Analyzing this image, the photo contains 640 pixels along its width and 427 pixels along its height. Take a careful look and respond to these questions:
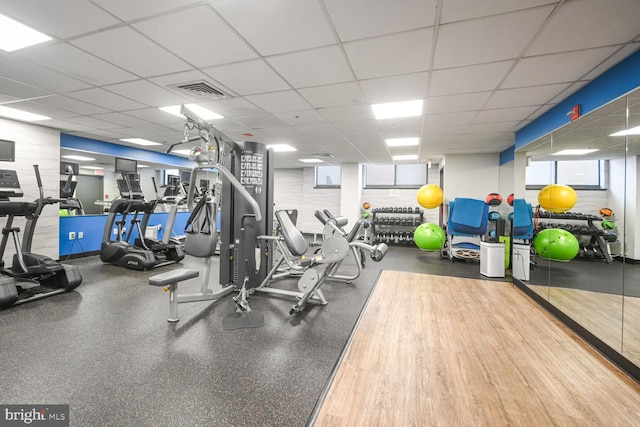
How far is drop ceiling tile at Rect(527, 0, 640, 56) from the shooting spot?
1852mm

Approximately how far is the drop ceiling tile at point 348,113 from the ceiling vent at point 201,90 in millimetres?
1403

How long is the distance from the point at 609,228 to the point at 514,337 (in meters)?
1.56

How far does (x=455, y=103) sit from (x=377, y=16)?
2.17 m

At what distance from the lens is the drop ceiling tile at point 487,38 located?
1981 millimetres

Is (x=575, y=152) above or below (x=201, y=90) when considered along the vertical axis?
below

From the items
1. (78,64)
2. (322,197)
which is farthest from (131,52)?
(322,197)

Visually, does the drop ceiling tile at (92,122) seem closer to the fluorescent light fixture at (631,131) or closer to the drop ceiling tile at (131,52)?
the drop ceiling tile at (131,52)

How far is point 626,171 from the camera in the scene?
2.47 m

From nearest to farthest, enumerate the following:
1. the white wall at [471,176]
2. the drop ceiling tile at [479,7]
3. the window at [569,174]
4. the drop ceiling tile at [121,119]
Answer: the drop ceiling tile at [479,7] < the window at [569,174] < the drop ceiling tile at [121,119] < the white wall at [471,176]

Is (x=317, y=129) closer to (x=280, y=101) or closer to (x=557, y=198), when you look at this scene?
(x=280, y=101)

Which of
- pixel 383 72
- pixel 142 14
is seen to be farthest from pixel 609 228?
pixel 142 14

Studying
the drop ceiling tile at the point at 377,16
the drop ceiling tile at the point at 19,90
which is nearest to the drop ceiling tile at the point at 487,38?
the drop ceiling tile at the point at 377,16

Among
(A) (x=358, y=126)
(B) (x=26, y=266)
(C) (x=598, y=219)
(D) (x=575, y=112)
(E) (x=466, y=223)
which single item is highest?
(A) (x=358, y=126)

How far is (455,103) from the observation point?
366 centimetres
